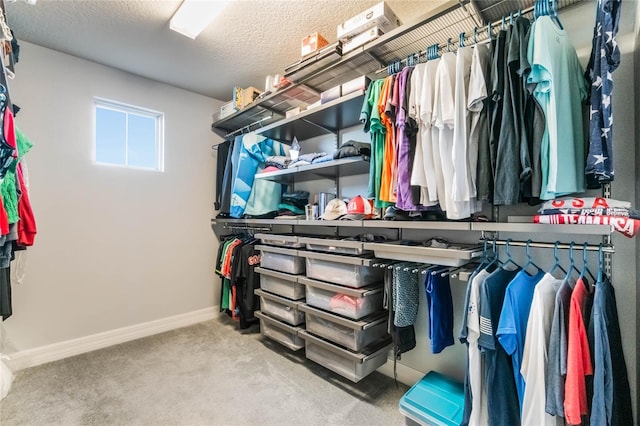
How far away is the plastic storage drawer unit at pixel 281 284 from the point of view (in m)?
2.32

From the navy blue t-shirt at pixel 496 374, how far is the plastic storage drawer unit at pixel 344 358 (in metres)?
0.75

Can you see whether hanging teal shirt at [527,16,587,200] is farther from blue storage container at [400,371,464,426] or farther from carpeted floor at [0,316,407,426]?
carpeted floor at [0,316,407,426]

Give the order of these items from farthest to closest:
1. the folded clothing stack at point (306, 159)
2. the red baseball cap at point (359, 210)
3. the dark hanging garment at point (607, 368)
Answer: the folded clothing stack at point (306, 159) < the red baseball cap at point (359, 210) < the dark hanging garment at point (607, 368)

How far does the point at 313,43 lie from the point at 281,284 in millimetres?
1909

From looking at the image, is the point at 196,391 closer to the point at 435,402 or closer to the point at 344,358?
the point at 344,358

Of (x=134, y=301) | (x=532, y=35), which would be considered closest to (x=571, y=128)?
(x=532, y=35)

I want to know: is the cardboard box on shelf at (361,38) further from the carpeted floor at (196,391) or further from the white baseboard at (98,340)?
the white baseboard at (98,340)

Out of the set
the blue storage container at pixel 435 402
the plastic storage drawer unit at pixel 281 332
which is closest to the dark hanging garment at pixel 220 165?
the plastic storage drawer unit at pixel 281 332

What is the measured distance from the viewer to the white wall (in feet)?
7.95

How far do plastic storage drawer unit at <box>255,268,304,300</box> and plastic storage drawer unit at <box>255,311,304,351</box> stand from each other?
239 mm

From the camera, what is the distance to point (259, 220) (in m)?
2.78

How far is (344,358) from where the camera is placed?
1.98 metres

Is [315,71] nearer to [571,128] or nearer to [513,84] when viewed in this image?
[513,84]

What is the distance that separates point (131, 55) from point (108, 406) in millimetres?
2772
